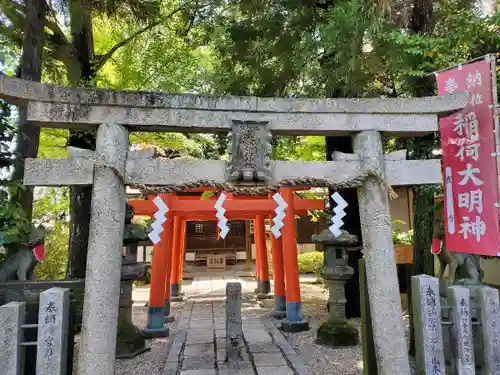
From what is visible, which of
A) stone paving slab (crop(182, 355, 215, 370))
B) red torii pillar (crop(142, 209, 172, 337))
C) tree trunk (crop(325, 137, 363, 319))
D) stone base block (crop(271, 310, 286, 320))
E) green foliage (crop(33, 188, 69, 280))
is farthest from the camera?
green foliage (crop(33, 188, 69, 280))

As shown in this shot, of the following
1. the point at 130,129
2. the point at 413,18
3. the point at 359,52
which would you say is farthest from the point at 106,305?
the point at 413,18

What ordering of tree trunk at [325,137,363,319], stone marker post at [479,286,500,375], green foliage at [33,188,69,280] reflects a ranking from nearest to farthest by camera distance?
stone marker post at [479,286,500,375], tree trunk at [325,137,363,319], green foliage at [33,188,69,280]

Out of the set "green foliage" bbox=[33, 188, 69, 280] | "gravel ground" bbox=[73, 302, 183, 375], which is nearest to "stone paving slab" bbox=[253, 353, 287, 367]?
"gravel ground" bbox=[73, 302, 183, 375]

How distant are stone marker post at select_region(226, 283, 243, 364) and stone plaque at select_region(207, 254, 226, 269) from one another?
13362 mm

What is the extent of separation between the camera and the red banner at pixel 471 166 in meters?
4.48

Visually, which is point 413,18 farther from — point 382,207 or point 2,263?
point 2,263

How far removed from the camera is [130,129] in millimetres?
4180

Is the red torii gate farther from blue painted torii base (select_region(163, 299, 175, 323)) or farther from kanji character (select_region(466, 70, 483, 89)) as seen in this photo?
kanji character (select_region(466, 70, 483, 89))

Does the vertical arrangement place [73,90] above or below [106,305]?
above

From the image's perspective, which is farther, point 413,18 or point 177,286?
point 177,286

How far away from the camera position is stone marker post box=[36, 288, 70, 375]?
347cm

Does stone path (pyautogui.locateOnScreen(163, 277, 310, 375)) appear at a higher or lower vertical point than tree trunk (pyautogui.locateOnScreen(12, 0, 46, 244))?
lower

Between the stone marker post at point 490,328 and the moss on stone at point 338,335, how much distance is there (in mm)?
3104

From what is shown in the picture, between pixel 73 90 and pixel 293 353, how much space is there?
5201 mm
